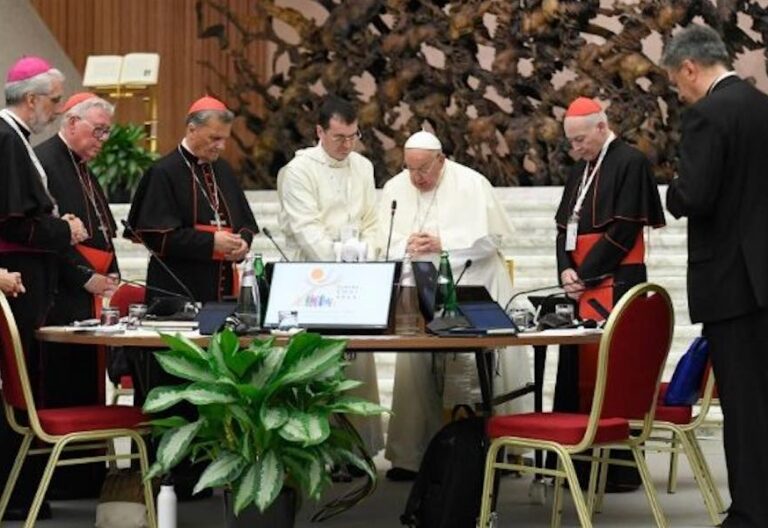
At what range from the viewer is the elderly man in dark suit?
5.27m

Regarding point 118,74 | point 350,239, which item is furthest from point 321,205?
point 118,74

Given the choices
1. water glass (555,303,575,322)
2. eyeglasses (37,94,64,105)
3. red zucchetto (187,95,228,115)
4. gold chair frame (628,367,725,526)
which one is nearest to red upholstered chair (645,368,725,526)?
gold chair frame (628,367,725,526)

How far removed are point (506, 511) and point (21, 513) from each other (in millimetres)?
1787

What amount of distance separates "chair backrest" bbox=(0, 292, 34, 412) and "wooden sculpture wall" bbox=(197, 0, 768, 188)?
255 inches

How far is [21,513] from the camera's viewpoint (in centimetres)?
623

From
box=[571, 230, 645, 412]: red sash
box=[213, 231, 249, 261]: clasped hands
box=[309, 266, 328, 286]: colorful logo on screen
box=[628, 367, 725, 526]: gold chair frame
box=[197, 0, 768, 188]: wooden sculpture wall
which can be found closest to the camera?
box=[309, 266, 328, 286]: colorful logo on screen

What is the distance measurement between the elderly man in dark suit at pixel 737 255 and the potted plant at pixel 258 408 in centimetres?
113

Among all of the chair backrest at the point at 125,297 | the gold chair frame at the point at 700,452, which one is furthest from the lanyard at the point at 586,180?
the chair backrest at the point at 125,297

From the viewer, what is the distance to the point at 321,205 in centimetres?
746

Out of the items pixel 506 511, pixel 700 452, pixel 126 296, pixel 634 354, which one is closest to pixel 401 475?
pixel 506 511

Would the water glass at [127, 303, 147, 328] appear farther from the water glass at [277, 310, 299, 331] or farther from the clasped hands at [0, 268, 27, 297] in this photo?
the water glass at [277, 310, 299, 331]

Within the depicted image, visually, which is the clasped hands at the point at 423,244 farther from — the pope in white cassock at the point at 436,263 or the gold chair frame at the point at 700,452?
the gold chair frame at the point at 700,452

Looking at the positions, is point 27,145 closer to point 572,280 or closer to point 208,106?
point 208,106

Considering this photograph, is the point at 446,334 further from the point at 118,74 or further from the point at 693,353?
the point at 118,74
